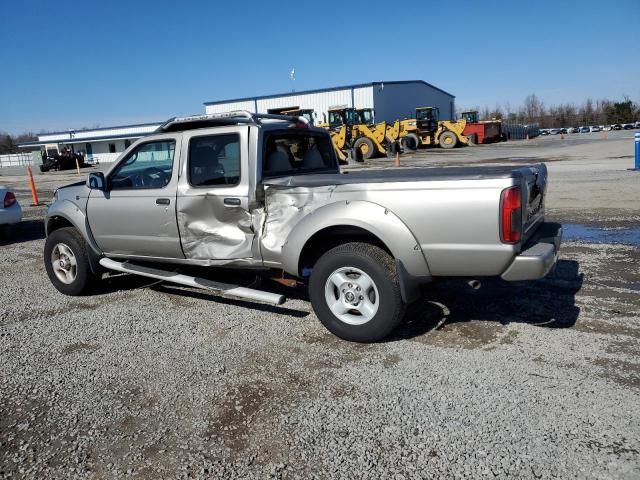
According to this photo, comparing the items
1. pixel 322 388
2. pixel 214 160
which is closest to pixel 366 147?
pixel 214 160

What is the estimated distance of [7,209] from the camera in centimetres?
1022

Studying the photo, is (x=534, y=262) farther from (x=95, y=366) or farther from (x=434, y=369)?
(x=95, y=366)

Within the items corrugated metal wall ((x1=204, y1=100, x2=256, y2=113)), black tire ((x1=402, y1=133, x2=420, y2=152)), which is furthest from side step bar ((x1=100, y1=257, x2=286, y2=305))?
corrugated metal wall ((x1=204, y1=100, x2=256, y2=113))

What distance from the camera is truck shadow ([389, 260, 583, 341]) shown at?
189 inches

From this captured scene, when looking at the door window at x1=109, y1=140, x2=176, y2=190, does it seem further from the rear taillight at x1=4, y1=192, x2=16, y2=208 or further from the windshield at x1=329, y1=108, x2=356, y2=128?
the windshield at x1=329, y1=108, x2=356, y2=128

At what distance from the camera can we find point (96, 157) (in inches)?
→ 2569

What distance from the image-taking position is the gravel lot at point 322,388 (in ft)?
9.61

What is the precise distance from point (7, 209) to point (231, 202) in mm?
7431

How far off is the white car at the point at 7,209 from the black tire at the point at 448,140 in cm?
3383

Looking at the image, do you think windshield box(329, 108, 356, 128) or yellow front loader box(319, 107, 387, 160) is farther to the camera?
windshield box(329, 108, 356, 128)

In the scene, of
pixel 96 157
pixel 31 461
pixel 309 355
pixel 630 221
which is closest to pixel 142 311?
pixel 309 355

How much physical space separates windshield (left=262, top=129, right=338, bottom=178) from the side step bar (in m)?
1.10

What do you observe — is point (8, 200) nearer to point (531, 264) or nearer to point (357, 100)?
point (531, 264)

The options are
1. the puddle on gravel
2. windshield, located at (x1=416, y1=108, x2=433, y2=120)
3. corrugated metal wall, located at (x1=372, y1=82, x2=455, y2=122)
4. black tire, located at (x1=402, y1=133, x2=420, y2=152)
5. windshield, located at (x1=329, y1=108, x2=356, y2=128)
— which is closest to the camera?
the puddle on gravel
